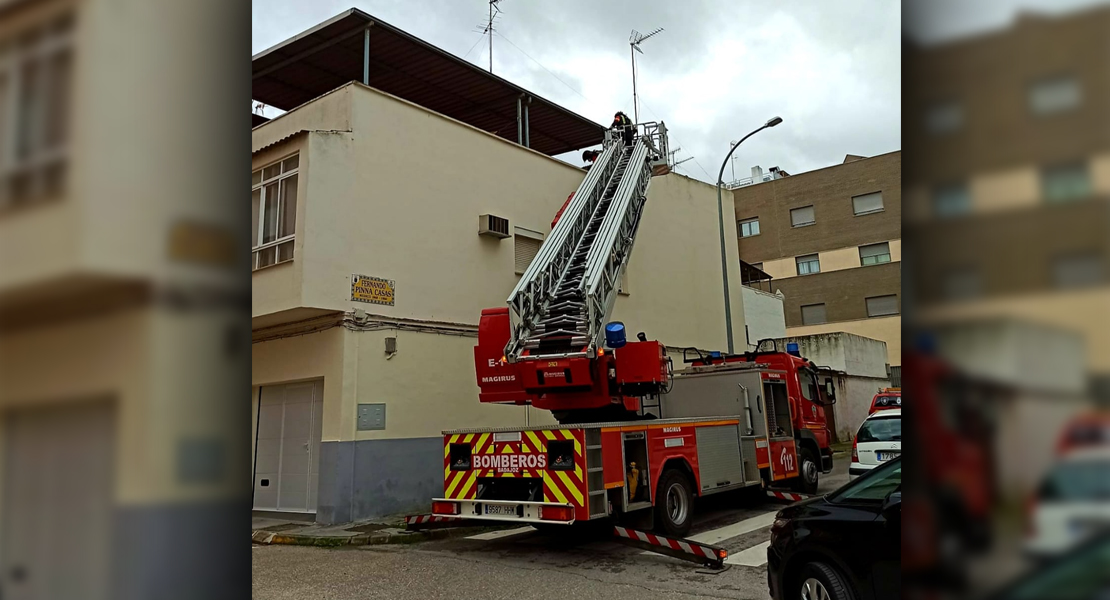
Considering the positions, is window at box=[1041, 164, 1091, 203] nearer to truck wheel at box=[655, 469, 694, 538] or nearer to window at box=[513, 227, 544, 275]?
truck wheel at box=[655, 469, 694, 538]

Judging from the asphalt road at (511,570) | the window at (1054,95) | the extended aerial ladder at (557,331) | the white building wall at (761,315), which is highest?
the white building wall at (761,315)

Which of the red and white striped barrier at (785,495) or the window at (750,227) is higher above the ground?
the window at (750,227)

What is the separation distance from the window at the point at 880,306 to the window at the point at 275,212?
36222 millimetres

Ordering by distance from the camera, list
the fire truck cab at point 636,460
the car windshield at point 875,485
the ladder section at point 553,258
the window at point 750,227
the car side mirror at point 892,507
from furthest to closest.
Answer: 1. the window at point 750,227
2. the ladder section at point 553,258
3. the fire truck cab at point 636,460
4. the car windshield at point 875,485
5. the car side mirror at point 892,507

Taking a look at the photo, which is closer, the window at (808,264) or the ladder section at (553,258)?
the ladder section at (553,258)

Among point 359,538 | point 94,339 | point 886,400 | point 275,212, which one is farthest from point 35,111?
point 886,400

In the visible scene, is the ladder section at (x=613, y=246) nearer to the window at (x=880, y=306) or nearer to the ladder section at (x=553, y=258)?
the ladder section at (x=553, y=258)

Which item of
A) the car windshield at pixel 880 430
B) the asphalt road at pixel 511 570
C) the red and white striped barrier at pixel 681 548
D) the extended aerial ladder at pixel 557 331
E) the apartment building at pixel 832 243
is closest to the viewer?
the asphalt road at pixel 511 570

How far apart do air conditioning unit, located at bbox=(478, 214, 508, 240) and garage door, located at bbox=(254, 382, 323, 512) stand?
4854 millimetres

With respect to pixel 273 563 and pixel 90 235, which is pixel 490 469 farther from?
pixel 90 235

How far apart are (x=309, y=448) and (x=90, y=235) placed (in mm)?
14021

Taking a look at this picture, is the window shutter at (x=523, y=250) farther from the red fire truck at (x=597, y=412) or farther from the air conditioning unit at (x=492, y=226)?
the red fire truck at (x=597, y=412)

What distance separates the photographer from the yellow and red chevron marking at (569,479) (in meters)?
8.97

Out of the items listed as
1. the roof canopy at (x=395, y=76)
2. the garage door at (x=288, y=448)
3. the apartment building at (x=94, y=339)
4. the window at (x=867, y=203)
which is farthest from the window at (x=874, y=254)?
the apartment building at (x=94, y=339)
